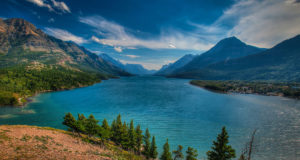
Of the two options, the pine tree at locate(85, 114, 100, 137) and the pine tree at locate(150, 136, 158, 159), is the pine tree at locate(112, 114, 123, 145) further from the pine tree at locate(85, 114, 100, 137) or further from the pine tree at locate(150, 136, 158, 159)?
the pine tree at locate(150, 136, 158, 159)

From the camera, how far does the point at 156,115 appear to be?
9019cm

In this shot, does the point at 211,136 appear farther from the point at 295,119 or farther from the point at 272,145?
the point at 295,119

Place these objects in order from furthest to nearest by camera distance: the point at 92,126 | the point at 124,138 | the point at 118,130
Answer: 1. the point at 118,130
2. the point at 92,126
3. the point at 124,138

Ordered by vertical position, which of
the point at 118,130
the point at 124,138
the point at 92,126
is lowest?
the point at 124,138

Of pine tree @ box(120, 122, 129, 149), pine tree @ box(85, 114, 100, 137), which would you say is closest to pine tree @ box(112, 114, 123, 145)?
pine tree @ box(120, 122, 129, 149)

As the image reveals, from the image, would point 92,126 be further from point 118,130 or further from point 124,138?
point 124,138

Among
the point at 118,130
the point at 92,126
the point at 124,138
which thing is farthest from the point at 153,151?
the point at 92,126

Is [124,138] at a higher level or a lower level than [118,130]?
lower

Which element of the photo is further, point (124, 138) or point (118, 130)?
point (118, 130)

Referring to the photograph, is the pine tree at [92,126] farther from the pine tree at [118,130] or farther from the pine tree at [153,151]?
the pine tree at [153,151]

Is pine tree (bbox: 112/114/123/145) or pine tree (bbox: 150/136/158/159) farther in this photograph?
A: pine tree (bbox: 112/114/123/145)

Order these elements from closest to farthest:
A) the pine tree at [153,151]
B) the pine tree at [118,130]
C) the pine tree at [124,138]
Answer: the pine tree at [153,151] < the pine tree at [124,138] < the pine tree at [118,130]

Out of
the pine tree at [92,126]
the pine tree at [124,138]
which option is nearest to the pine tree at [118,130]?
the pine tree at [124,138]

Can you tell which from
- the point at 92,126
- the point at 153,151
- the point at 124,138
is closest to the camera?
the point at 153,151
